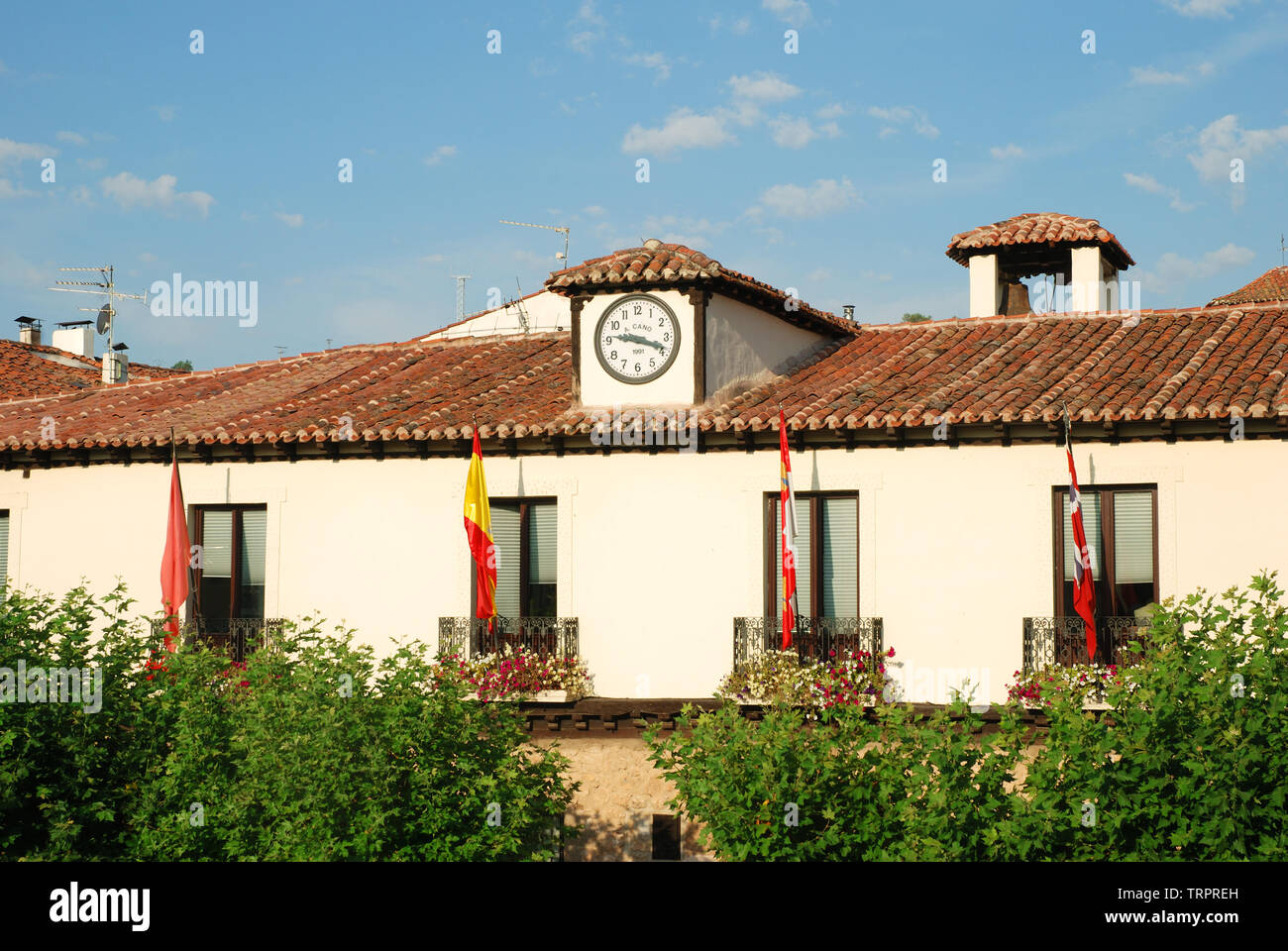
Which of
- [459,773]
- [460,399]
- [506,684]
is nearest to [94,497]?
[460,399]

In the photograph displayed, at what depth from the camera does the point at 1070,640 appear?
16234 millimetres

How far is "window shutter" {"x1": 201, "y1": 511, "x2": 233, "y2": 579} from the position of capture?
A: 19688mm

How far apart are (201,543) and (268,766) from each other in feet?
23.8

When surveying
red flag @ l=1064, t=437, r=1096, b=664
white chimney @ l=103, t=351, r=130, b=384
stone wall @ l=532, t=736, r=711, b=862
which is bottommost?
stone wall @ l=532, t=736, r=711, b=862

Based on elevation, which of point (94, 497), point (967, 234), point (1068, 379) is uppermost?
point (967, 234)

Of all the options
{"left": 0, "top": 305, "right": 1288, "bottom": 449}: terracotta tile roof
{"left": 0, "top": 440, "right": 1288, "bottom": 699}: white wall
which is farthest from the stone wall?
{"left": 0, "top": 305, "right": 1288, "bottom": 449}: terracotta tile roof

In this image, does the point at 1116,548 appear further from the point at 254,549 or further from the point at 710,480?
the point at 254,549

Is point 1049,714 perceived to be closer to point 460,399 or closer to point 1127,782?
point 1127,782

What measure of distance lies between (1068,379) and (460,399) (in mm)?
8322

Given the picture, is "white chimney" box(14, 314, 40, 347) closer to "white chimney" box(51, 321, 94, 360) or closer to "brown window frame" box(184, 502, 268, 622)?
"white chimney" box(51, 321, 94, 360)

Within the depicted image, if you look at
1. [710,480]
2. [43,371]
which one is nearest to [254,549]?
[710,480]

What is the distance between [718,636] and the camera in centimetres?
1748

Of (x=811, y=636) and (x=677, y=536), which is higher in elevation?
(x=677, y=536)

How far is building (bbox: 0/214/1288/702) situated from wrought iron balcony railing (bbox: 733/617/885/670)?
44mm
